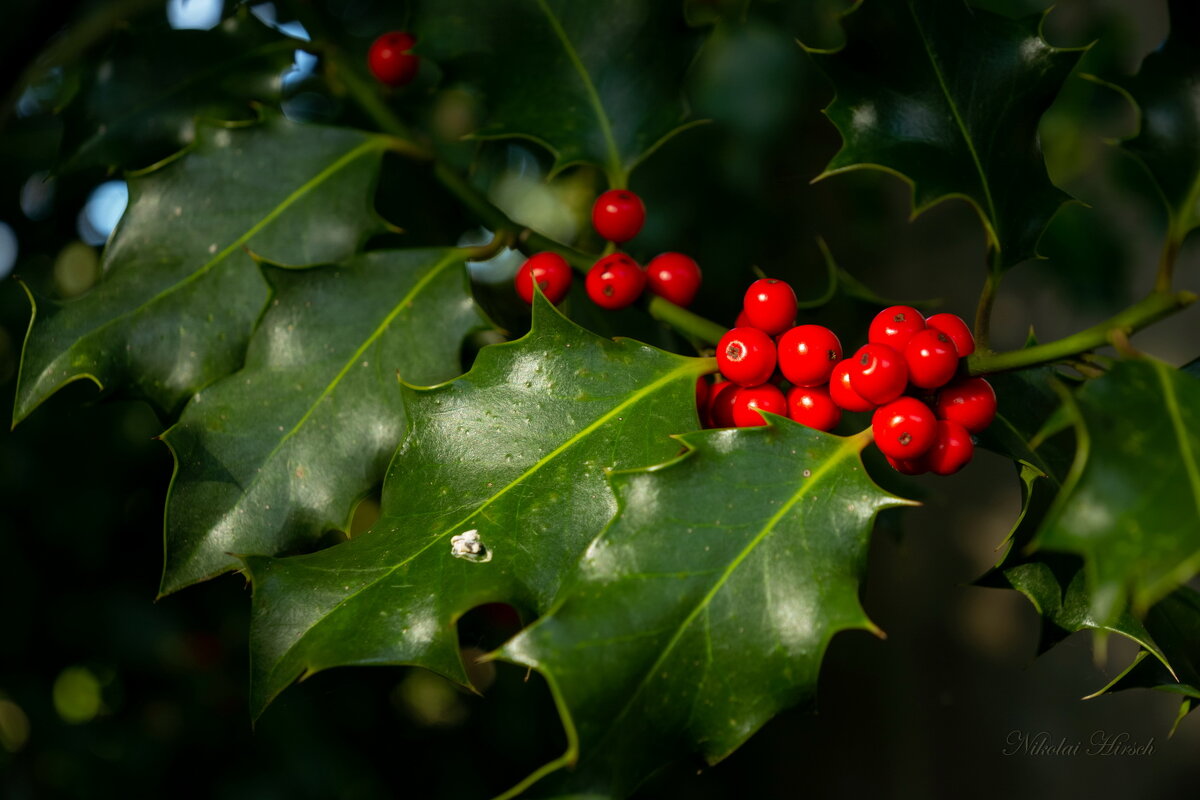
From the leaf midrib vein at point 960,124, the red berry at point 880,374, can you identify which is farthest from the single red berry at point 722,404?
the leaf midrib vein at point 960,124

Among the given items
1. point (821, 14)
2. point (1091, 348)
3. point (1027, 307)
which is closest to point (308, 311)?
point (1091, 348)

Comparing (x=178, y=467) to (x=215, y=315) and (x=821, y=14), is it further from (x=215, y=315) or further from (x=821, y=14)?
(x=821, y=14)

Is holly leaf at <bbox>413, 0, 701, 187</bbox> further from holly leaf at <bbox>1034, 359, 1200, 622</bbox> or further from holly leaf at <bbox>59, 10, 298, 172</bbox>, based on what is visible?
holly leaf at <bbox>1034, 359, 1200, 622</bbox>

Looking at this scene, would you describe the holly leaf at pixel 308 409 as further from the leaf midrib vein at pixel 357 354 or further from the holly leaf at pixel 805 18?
the holly leaf at pixel 805 18

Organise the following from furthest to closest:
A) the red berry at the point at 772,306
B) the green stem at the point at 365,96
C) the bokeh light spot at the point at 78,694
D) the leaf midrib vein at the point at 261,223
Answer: the bokeh light spot at the point at 78,694, the green stem at the point at 365,96, the leaf midrib vein at the point at 261,223, the red berry at the point at 772,306

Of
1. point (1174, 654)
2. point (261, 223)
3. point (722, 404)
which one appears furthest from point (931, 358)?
point (261, 223)

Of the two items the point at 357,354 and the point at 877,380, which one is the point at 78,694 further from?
the point at 877,380
